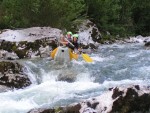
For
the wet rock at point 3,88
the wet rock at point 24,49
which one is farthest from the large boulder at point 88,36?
the wet rock at point 3,88

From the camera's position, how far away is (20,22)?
19.5 meters

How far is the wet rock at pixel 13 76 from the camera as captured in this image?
450 inches

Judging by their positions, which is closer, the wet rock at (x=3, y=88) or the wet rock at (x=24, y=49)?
the wet rock at (x=3, y=88)

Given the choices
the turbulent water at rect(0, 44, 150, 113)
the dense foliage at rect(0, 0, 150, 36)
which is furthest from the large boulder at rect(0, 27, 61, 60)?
the dense foliage at rect(0, 0, 150, 36)

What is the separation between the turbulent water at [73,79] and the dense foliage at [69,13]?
379 cm

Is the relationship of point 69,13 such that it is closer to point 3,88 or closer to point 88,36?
point 88,36

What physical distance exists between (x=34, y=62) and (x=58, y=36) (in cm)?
288

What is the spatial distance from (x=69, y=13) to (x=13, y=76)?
889cm

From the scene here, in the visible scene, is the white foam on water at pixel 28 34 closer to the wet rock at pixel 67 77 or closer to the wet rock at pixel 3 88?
the wet rock at pixel 67 77

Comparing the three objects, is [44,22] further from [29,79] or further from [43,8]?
[29,79]

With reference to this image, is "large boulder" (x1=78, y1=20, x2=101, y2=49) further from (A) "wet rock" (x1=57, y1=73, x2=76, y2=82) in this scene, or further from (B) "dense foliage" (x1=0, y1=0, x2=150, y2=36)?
(A) "wet rock" (x1=57, y1=73, x2=76, y2=82)

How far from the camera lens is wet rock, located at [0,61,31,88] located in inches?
450

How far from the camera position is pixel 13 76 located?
11.6 m

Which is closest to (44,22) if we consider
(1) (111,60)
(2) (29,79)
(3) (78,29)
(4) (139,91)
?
(3) (78,29)
